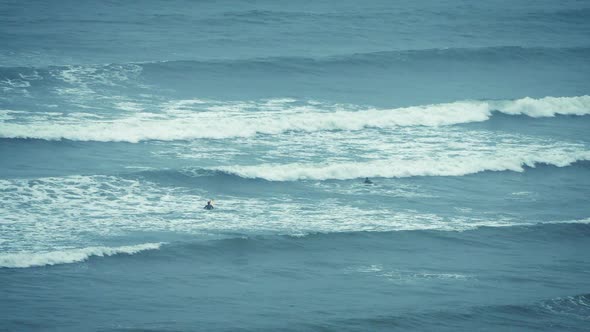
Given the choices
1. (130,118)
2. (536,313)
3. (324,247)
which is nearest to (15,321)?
(324,247)

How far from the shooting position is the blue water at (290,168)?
22703mm

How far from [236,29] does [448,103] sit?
13583mm

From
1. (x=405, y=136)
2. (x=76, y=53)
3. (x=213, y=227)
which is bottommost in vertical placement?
(x=213, y=227)

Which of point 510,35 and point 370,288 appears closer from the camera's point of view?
point 370,288

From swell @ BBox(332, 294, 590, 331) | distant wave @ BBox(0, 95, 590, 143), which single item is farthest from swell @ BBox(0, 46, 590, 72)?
swell @ BBox(332, 294, 590, 331)

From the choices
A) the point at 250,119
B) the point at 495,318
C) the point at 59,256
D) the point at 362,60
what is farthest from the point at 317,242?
the point at 362,60

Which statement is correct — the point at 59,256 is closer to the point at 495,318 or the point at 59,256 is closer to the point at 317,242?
the point at 317,242

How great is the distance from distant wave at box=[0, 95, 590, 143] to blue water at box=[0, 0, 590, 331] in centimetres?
9

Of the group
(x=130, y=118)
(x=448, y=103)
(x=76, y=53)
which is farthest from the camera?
(x=76, y=53)

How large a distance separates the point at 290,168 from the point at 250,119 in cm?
518

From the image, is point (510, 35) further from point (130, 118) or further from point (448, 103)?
point (130, 118)

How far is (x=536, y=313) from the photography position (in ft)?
73.5

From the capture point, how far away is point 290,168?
31469 millimetres

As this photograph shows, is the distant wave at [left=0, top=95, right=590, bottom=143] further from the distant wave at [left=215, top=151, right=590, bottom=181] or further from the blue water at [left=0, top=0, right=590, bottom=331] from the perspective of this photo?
the distant wave at [left=215, top=151, right=590, bottom=181]
